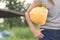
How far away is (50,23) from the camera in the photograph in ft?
9.23

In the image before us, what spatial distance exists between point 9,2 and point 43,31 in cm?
411

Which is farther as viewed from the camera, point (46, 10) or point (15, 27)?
point (15, 27)

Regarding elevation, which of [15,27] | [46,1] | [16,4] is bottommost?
[15,27]

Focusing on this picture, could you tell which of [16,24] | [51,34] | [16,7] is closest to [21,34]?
[16,24]

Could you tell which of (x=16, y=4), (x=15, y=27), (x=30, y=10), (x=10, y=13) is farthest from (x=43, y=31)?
(x=16, y=4)

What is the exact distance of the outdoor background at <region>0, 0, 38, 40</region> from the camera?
18.9ft

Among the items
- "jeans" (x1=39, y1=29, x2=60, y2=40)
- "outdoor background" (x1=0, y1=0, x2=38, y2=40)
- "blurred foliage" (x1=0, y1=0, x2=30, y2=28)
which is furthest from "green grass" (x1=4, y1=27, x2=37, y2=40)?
"jeans" (x1=39, y1=29, x2=60, y2=40)

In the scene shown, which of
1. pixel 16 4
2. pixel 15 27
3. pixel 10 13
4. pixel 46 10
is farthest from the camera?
pixel 16 4

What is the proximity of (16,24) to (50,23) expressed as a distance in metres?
3.43

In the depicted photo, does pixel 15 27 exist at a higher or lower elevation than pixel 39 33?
lower

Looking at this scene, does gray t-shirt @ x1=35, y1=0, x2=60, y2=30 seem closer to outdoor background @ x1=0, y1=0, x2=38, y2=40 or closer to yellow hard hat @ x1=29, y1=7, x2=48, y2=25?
yellow hard hat @ x1=29, y1=7, x2=48, y2=25

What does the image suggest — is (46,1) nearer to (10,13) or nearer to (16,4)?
(10,13)

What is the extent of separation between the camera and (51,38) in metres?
2.81

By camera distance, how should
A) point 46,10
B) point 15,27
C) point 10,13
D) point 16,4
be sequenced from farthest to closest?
point 16,4
point 15,27
point 10,13
point 46,10
